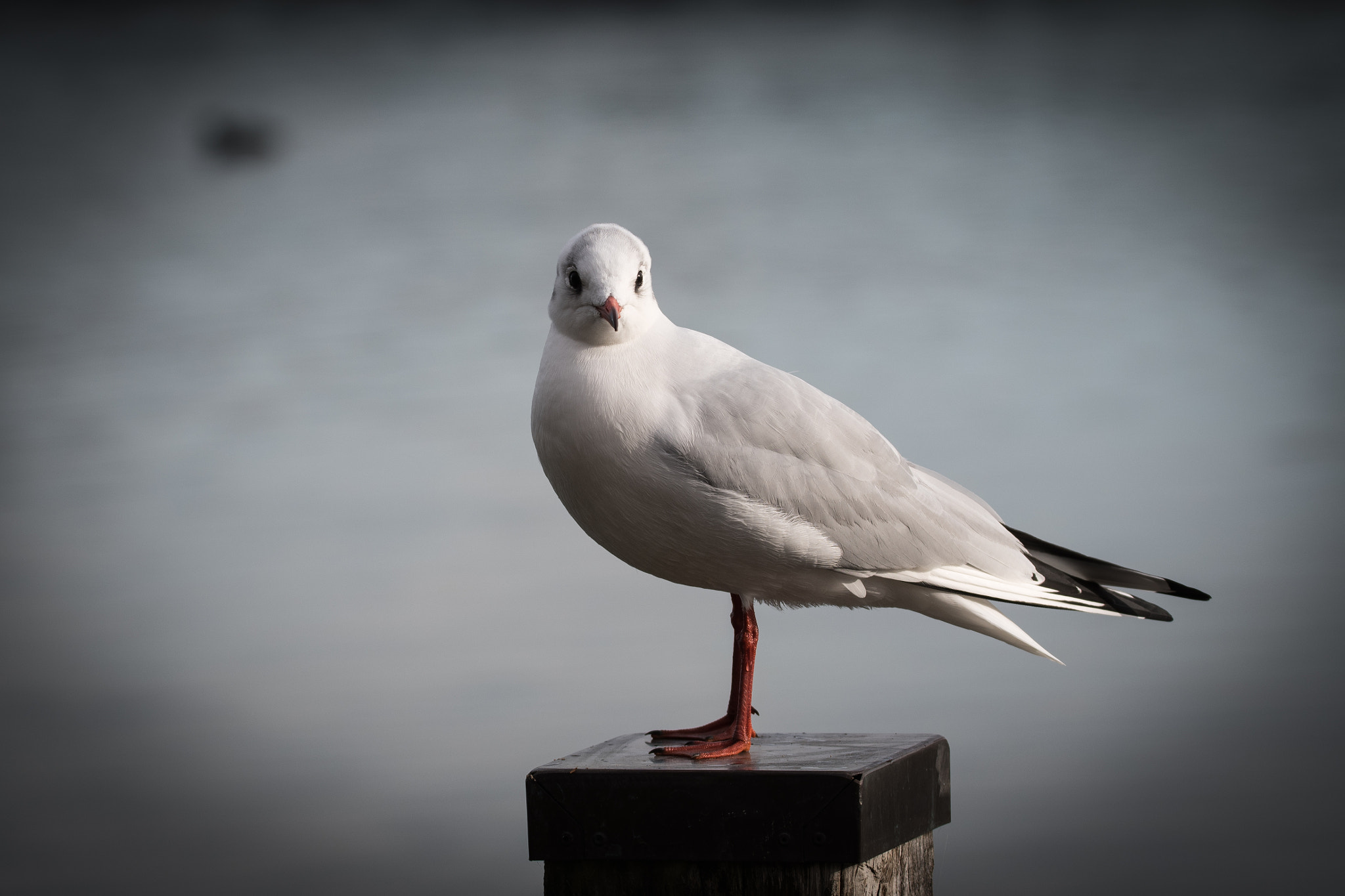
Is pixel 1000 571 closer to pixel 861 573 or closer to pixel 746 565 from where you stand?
pixel 861 573

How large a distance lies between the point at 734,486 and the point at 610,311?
48cm

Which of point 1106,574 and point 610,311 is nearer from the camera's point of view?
point 610,311

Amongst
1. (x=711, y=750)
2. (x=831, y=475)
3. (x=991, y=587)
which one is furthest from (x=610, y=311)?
(x=991, y=587)

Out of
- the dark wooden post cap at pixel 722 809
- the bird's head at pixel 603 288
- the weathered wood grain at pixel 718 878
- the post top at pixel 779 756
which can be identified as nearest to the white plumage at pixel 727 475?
the bird's head at pixel 603 288

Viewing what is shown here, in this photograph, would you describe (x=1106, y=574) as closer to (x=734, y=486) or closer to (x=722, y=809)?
(x=734, y=486)

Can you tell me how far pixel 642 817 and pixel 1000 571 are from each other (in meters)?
1.14

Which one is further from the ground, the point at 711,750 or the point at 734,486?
the point at 734,486

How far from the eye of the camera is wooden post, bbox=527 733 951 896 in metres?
2.61

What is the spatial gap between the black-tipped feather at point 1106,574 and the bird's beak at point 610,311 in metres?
1.29

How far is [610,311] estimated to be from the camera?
110 inches

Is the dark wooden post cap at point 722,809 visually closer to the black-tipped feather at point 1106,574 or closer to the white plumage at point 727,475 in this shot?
the white plumage at point 727,475

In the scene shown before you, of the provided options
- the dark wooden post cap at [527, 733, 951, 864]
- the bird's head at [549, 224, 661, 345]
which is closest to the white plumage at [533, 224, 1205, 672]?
the bird's head at [549, 224, 661, 345]

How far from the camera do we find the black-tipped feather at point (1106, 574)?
337 centimetres

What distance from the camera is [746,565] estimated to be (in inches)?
116
